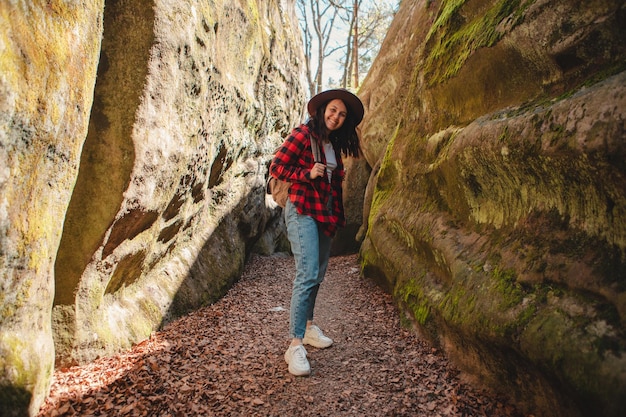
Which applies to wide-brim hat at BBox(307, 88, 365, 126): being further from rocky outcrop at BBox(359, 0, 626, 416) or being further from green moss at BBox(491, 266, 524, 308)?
green moss at BBox(491, 266, 524, 308)

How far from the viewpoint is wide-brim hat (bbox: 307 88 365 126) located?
4.32m

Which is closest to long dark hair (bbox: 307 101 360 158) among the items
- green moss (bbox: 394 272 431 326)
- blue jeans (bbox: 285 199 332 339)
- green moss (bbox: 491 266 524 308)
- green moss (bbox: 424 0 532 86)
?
blue jeans (bbox: 285 199 332 339)

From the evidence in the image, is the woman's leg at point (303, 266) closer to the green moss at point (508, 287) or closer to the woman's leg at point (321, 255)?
the woman's leg at point (321, 255)

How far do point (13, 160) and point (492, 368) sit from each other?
412 cm

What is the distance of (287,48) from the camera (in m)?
12.4

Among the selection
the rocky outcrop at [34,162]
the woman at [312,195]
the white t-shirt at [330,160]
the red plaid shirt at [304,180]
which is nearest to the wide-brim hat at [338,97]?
the woman at [312,195]

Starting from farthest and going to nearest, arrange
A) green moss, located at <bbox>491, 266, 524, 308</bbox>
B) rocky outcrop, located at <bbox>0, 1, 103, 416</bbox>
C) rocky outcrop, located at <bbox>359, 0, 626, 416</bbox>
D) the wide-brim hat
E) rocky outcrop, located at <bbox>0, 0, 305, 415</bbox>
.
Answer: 1. the wide-brim hat
2. green moss, located at <bbox>491, 266, 524, 308</bbox>
3. rocky outcrop, located at <bbox>0, 0, 305, 415</bbox>
4. rocky outcrop, located at <bbox>0, 1, 103, 416</bbox>
5. rocky outcrop, located at <bbox>359, 0, 626, 416</bbox>

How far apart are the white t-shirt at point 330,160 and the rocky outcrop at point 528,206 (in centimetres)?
142

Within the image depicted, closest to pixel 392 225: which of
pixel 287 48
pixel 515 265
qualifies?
pixel 515 265

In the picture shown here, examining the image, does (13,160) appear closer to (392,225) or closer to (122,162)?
(122,162)

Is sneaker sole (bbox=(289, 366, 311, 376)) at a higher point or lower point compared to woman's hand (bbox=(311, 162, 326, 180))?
lower

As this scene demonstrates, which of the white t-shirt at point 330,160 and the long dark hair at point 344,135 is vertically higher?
the long dark hair at point 344,135

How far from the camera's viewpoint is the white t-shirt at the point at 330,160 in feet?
14.1

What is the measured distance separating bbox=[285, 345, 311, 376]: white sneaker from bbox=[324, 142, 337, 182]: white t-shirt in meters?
1.89
